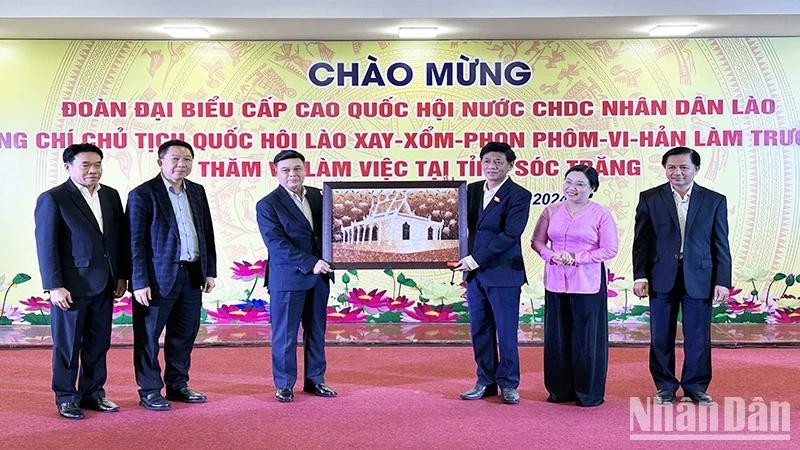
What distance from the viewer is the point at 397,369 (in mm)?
6000

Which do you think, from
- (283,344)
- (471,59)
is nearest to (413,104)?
(471,59)

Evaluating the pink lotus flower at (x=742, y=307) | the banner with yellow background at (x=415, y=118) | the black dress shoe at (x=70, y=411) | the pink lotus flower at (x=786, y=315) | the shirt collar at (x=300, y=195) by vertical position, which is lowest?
the black dress shoe at (x=70, y=411)

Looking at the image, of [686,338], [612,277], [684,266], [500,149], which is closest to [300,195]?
[500,149]

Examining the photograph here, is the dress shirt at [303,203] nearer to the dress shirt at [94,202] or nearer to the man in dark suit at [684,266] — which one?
the dress shirt at [94,202]

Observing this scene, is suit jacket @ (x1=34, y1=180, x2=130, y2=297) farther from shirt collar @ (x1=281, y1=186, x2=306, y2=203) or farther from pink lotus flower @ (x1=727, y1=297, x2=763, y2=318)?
pink lotus flower @ (x1=727, y1=297, x2=763, y2=318)

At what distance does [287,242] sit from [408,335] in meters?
2.35

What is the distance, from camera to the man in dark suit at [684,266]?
16.2ft

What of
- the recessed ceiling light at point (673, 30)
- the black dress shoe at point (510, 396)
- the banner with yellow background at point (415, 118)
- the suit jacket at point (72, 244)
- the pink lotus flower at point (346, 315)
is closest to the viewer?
the suit jacket at point (72, 244)

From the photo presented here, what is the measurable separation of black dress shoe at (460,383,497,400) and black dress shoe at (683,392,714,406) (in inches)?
41.7

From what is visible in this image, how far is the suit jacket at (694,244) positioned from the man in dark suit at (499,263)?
2.38 feet

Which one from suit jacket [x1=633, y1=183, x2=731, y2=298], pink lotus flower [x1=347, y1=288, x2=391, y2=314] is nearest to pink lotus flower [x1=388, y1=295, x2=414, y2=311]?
pink lotus flower [x1=347, y1=288, x2=391, y2=314]

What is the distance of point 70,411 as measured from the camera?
4.71m

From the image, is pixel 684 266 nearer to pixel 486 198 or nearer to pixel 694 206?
pixel 694 206

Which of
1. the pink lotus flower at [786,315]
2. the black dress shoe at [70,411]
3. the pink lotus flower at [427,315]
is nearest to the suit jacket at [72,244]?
the black dress shoe at [70,411]
